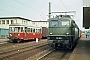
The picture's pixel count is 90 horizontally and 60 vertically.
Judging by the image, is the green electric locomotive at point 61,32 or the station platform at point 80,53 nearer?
the station platform at point 80,53

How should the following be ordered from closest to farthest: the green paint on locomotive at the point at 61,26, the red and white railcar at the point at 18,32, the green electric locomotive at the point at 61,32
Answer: the green electric locomotive at the point at 61,32, the green paint on locomotive at the point at 61,26, the red and white railcar at the point at 18,32

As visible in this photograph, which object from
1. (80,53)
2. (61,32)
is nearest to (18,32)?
(61,32)

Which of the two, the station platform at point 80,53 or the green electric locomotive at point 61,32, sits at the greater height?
the green electric locomotive at point 61,32

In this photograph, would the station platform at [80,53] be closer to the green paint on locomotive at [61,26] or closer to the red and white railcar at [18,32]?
the green paint on locomotive at [61,26]

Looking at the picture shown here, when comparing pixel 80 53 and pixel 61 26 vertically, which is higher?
pixel 61 26

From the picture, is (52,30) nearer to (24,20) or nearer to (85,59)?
(85,59)

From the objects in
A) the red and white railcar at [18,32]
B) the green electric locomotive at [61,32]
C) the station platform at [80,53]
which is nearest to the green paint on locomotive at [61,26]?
the green electric locomotive at [61,32]

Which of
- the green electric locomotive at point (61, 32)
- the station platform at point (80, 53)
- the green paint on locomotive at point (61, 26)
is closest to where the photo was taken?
the station platform at point (80, 53)

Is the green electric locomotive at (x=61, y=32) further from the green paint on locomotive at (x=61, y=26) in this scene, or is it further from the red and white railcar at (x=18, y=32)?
the red and white railcar at (x=18, y=32)

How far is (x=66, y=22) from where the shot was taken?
52.2ft

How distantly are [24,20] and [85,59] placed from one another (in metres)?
50.8

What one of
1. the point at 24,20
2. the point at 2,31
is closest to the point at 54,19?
the point at 2,31

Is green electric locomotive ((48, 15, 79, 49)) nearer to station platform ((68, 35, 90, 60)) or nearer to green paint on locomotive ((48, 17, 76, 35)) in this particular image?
green paint on locomotive ((48, 17, 76, 35))

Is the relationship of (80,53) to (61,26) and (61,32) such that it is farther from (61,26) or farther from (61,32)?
(61,26)
